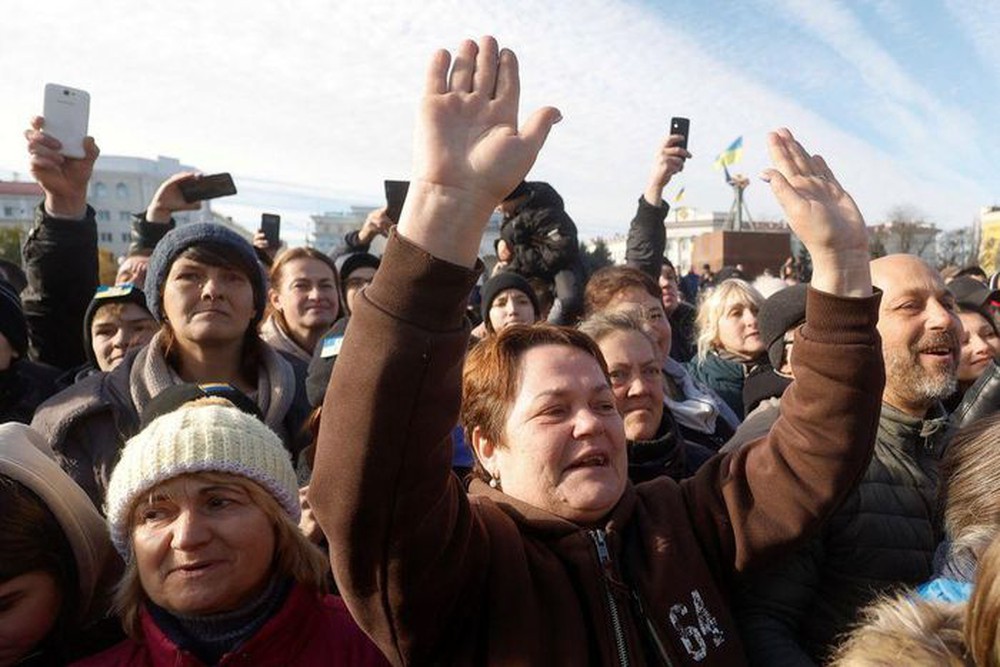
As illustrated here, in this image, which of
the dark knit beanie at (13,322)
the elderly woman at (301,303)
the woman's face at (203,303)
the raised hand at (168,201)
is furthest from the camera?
the raised hand at (168,201)

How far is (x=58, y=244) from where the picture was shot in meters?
3.25

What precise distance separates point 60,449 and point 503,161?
1.99 meters

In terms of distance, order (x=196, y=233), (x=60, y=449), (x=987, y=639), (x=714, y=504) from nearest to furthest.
Answer: (x=987, y=639) < (x=714, y=504) < (x=60, y=449) < (x=196, y=233)

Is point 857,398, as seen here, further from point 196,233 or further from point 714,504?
point 196,233

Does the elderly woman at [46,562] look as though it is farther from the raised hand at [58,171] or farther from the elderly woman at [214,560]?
the raised hand at [58,171]

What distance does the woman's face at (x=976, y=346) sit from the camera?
12.5 feet

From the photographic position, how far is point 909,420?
2303 mm

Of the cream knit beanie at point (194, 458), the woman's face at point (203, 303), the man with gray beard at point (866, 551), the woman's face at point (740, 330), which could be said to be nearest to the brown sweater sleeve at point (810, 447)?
the man with gray beard at point (866, 551)

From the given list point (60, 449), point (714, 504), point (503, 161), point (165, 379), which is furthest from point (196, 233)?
point (714, 504)

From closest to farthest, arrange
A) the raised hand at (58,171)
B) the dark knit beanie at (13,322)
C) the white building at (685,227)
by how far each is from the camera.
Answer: the dark knit beanie at (13,322)
the raised hand at (58,171)
the white building at (685,227)

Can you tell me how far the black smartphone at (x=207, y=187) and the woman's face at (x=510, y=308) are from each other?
1.71 m

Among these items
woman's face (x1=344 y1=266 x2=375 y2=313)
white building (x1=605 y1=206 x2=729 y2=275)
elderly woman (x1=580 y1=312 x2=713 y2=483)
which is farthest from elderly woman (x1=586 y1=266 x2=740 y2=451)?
white building (x1=605 y1=206 x2=729 y2=275)

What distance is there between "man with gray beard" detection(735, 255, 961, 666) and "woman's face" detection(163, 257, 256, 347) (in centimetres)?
207

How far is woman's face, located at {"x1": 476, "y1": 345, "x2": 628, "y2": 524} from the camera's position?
68.4 inches
